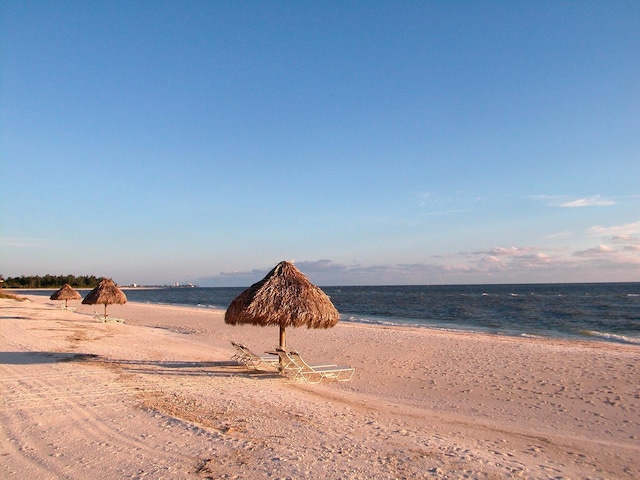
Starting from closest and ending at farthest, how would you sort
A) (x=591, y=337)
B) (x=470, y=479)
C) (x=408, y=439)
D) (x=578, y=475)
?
1. (x=470, y=479)
2. (x=578, y=475)
3. (x=408, y=439)
4. (x=591, y=337)

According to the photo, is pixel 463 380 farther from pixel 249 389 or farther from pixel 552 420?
pixel 249 389

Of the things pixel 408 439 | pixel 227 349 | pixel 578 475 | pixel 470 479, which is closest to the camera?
pixel 470 479

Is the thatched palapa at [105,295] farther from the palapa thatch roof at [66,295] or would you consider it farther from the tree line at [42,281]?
the tree line at [42,281]

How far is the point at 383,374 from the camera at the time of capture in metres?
9.80

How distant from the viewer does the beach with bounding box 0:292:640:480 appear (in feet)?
14.2

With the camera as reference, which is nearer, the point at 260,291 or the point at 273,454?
the point at 273,454

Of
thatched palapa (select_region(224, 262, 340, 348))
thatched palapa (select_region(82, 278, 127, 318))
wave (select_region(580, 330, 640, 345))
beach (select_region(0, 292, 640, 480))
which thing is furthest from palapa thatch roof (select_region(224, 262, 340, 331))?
wave (select_region(580, 330, 640, 345))

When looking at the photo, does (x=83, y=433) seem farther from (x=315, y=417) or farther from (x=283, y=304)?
(x=283, y=304)

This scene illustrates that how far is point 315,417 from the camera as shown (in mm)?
5965

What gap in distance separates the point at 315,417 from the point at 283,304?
10.1 ft

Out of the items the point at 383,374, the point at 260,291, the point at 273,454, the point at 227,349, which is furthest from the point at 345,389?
the point at 227,349

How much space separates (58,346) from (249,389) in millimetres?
7196

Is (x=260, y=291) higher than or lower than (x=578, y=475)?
higher

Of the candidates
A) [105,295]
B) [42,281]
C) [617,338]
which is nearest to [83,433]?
[105,295]
